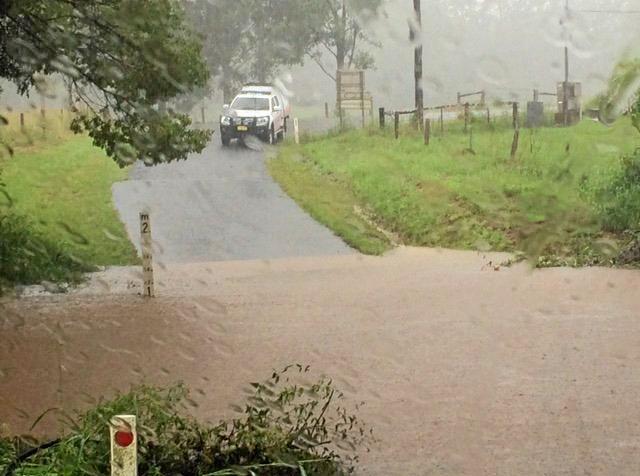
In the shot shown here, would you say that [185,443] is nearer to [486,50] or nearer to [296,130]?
[296,130]

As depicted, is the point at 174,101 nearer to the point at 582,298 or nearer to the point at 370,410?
the point at 370,410

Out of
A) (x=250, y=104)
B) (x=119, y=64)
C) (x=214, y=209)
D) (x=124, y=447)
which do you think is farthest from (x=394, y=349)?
(x=124, y=447)

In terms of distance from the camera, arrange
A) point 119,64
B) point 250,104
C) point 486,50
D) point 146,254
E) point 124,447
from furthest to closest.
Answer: point 146,254, point 119,64, point 486,50, point 250,104, point 124,447

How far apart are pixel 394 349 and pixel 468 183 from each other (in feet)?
1.72

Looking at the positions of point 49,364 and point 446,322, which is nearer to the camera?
point 49,364

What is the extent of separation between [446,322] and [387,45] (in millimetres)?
1097

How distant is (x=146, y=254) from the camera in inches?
108

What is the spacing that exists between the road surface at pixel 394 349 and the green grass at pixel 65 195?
26cm

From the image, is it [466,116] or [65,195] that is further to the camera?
[466,116]

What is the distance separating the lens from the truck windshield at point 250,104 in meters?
2.19

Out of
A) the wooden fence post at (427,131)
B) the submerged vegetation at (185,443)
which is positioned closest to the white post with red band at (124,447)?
the submerged vegetation at (185,443)

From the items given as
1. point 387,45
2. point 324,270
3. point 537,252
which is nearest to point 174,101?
point 387,45

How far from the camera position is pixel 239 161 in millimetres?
2441

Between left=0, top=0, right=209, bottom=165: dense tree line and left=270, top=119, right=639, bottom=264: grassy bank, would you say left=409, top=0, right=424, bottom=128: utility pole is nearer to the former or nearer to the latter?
left=270, top=119, right=639, bottom=264: grassy bank
